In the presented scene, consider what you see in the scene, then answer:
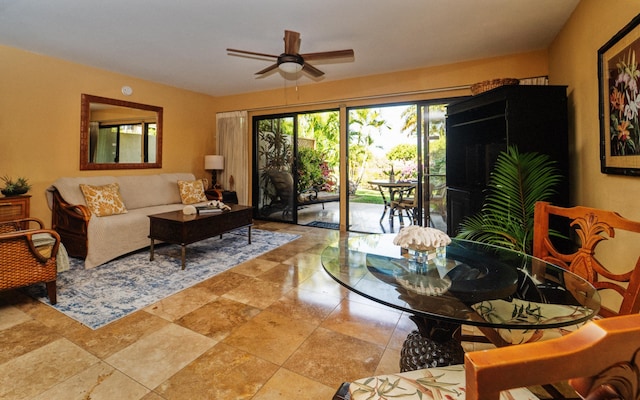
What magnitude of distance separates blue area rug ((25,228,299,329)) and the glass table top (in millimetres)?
1759

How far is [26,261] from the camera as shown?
2.18 meters

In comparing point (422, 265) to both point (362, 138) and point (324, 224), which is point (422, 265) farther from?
point (362, 138)

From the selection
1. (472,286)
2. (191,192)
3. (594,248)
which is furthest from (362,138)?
(472,286)

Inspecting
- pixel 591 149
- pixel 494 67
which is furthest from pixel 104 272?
pixel 494 67

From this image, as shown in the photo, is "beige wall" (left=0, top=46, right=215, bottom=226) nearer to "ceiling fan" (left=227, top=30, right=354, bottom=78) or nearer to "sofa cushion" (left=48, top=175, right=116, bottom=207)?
"sofa cushion" (left=48, top=175, right=116, bottom=207)

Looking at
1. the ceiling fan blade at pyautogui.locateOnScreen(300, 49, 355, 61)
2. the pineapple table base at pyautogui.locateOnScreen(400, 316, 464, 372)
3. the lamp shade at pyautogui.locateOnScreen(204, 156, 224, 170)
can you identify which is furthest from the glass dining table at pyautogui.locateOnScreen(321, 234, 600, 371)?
the lamp shade at pyautogui.locateOnScreen(204, 156, 224, 170)

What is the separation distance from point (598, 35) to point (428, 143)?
2.20 m

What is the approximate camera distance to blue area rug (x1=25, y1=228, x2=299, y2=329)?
2256 mm

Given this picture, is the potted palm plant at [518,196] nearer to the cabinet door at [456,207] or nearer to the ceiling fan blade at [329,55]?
the cabinet door at [456,207]

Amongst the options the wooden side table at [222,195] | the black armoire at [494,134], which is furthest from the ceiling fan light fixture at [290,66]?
the wooden side table at [222,195]

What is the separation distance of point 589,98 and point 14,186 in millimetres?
A: 5719

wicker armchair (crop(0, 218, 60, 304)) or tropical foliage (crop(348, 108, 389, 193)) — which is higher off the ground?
tropical foliage (crop(348, 108, 389, 193))

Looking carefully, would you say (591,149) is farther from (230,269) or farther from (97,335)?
(97,335)

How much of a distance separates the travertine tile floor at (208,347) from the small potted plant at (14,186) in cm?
142
